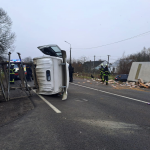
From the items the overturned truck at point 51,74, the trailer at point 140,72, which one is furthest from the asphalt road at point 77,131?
the trailer at point 140,72

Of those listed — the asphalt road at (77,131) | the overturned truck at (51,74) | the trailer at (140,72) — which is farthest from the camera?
the trailer at (140,72)

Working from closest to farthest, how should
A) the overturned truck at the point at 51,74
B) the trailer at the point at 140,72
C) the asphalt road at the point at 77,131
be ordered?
the asphalt road at the point at 77,131 < the overturned truck at the point at 51,74 < the trailer at the point at 140,72

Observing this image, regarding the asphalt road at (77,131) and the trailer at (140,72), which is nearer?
the asphalt road at (77,131)

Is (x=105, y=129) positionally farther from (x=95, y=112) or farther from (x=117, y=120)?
(x=95, y=112)

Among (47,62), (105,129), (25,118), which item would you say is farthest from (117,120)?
(47,62)

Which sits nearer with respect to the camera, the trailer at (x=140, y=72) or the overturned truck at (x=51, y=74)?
the overturned truck at (x=51, y=74)

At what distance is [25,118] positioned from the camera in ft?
14.9

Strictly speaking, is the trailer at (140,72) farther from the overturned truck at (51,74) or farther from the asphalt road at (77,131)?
the asphalt road at (77,131)

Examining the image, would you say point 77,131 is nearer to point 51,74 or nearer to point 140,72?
point 51,74

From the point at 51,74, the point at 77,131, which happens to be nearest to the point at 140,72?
the point at 51,74

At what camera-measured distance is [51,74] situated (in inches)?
288

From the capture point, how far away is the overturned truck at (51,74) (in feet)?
24.0

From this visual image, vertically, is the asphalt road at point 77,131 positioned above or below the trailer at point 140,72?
below

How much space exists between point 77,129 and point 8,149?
5.27 feet
